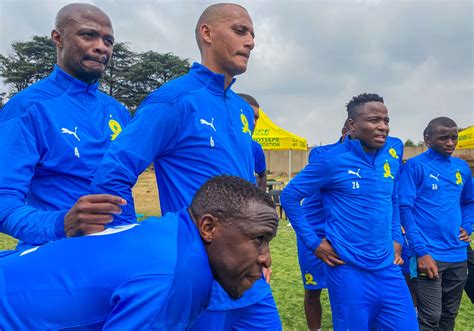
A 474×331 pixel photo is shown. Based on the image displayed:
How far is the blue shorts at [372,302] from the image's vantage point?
→ 128 inches

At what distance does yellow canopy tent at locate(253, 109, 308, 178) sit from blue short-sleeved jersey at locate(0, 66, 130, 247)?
11362mm

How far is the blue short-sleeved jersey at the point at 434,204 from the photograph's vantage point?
432cm

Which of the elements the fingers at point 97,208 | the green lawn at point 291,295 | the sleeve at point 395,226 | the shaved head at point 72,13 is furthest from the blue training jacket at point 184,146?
the green lawn at point 291,295

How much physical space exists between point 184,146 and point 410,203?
9.12 ft

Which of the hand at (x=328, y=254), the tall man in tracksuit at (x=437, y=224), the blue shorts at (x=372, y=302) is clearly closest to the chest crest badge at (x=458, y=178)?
the tall man in tracksuit at (x=437, y=224)

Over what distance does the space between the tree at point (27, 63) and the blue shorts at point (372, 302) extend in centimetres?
3838

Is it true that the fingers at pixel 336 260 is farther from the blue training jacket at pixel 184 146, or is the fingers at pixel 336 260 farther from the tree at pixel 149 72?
the tree at pixel 149 72

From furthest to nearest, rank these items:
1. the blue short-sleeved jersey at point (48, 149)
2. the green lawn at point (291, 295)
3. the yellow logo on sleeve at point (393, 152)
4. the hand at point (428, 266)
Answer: the green lawn at point (291, 295) < the hand at point (428, 266) < the yellow logo on sleeve at point (393, 152) < the blue short-sleeved jersey at point (48, 149)

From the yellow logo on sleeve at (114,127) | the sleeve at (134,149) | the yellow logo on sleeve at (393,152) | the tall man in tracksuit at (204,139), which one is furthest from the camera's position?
the yellow logo on sleeve at (393,152)

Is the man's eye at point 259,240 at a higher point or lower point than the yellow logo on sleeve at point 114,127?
lower

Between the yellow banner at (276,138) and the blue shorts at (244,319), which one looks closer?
the blue shorts at (244,319)

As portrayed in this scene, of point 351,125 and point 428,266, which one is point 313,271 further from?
point 351,125

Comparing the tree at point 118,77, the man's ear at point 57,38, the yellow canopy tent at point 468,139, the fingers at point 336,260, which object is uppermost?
the tree at point 118,77

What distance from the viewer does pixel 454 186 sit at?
14.9ft
